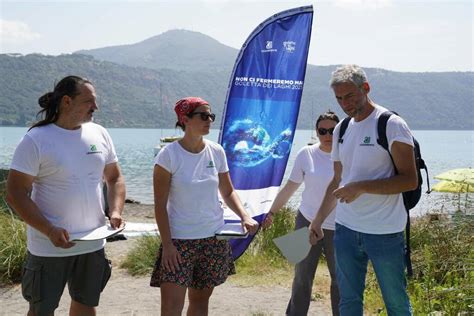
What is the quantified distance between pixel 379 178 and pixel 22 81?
12387 cm

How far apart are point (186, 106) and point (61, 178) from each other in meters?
0.90

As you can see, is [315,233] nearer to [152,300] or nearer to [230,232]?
[230,232]

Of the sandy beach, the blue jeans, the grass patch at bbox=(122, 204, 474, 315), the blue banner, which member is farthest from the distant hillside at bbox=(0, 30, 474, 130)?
the blue jeans

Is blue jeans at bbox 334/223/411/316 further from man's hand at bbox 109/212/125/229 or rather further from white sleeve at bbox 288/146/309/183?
man's hand at bbox 109/212/125/229

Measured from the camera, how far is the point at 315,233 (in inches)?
161

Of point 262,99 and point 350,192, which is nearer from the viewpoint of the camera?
point 350,192

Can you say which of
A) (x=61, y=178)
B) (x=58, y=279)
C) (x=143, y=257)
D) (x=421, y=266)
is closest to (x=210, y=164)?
(x=61, y=178)

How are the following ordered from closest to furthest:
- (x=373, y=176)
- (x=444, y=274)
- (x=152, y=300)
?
(x=373, y=176)
(x=444, y=274)
(x=152, y=300)

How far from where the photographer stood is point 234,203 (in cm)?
404

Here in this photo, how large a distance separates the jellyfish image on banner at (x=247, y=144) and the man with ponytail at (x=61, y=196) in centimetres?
217

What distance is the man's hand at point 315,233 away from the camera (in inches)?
160

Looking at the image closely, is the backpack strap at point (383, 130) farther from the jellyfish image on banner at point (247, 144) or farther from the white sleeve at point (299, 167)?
the jellyfish image on banner at point (247, 144)

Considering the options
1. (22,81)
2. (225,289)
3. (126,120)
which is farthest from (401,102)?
(225,289)

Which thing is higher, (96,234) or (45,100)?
(45,100)
